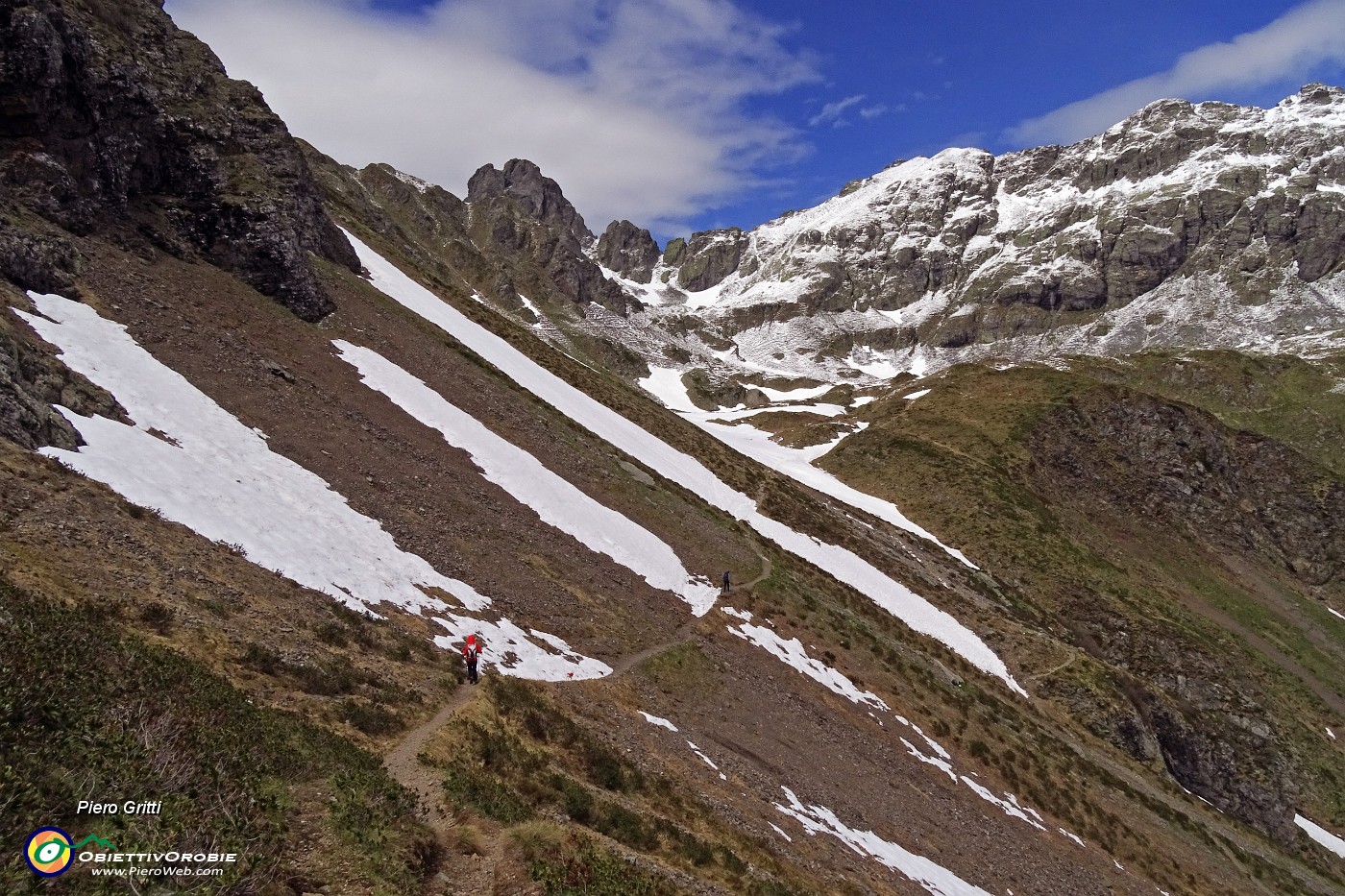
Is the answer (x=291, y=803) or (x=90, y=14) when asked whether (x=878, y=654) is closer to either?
(x=291, y=803)

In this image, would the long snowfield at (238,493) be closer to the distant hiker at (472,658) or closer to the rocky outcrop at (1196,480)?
the distant hiker at (472,658)

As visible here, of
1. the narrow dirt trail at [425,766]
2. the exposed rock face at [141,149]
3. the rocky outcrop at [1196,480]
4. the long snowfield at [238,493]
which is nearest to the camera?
the narrow dirt trail at [425,766]

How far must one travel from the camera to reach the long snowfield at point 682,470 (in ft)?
140

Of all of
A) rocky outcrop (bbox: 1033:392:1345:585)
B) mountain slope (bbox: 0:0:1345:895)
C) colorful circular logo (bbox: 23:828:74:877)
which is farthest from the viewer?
rocky outcrop (bbox: 1033:392:1345:585)

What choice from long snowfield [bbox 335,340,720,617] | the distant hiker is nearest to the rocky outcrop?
long snowfield [bbox 335,340,720,617]

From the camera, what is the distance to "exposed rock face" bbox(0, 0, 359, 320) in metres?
27.6

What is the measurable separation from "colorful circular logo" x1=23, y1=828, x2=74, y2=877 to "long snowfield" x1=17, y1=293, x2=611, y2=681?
11.6m

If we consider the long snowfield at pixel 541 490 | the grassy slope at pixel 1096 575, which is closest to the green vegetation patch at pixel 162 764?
the long snowfield at pixel 541 490

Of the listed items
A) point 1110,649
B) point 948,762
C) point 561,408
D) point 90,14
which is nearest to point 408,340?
point 561,408

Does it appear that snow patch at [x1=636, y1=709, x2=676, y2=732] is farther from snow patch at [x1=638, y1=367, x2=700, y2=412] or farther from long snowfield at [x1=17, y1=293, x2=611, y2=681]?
snow patch at [x1=638, y1=367, x2=700, y2=412]

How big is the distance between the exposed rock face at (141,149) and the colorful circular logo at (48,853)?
25.8 m

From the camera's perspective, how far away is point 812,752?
22.4 meters

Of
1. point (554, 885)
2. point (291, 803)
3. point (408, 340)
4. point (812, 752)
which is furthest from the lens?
point (408, 340)

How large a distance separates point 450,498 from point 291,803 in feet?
63.9
